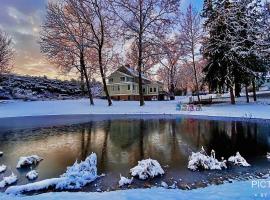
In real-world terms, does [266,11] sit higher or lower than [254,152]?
higher

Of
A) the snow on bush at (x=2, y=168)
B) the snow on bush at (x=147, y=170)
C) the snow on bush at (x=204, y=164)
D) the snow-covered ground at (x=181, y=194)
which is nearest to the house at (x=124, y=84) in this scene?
the snow on bush at (x=204, y=164)

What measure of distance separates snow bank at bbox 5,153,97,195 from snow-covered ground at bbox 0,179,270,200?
1.77 ft

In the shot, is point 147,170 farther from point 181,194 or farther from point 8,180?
point 8,180

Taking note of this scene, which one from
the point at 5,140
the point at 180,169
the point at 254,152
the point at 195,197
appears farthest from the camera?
the point at 5,140

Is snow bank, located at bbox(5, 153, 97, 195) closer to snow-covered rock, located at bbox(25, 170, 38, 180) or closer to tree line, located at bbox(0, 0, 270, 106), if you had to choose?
snow-covered rock, located at bbox(25, 170, 38, 180)

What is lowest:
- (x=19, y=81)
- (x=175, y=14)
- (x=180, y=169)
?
(x=180, y=169)

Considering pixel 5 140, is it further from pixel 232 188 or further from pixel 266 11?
pixel 266 11

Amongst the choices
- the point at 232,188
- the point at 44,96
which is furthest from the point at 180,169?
the point at 44,96

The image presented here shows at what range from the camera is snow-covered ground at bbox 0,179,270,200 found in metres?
7.61

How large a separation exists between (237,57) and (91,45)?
17846mm

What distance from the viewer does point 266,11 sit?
3092 centimetres

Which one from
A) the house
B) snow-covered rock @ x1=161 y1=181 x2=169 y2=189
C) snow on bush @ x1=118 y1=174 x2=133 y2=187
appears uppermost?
the house

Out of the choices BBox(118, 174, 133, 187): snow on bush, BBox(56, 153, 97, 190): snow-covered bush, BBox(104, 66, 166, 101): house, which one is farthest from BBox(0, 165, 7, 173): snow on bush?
BBox(104, 66, 166, 101): house

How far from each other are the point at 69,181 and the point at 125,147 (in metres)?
6.19
